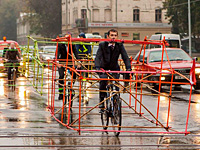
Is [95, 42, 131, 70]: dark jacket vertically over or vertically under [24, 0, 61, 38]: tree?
under

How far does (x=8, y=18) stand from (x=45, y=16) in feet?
142

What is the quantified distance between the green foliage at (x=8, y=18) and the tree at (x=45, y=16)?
36165 mm

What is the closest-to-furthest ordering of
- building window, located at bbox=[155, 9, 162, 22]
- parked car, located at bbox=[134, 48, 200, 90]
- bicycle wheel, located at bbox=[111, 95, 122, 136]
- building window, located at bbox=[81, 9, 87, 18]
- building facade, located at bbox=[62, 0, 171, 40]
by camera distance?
bicycle wheel, located at bbox=[111, 95, 122, 136] < parked car, located at bbox=[134, 48, 200, 90] < building facade, located at bbox=[62, 0, 171, 40] < building window, located at bbox=[81, 9, 87, 18] < building window, located at bbox=[155, 9, 162, 22]

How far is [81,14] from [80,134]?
2980 inches

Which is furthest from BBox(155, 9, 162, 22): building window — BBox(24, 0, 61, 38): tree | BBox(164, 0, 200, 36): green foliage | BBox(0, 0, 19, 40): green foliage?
BBox(0, 0, 19, 40): green foliage

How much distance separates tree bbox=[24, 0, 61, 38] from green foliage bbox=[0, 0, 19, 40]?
119 ft

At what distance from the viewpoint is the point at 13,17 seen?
13188cm

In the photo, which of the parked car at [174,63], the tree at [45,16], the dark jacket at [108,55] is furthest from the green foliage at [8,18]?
the dark jacket at [108,55]

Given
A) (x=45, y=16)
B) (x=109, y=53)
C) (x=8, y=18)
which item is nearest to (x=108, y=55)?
(x=109, y=53)

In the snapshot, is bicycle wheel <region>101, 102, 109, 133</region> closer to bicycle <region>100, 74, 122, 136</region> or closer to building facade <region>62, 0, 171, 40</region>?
bicycle <region>100, 74, 122, 136</region>

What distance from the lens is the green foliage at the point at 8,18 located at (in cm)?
12975

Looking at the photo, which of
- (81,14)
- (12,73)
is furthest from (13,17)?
(12,73)

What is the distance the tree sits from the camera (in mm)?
90438

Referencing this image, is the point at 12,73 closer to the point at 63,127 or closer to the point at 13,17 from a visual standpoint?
the point at 63,127
